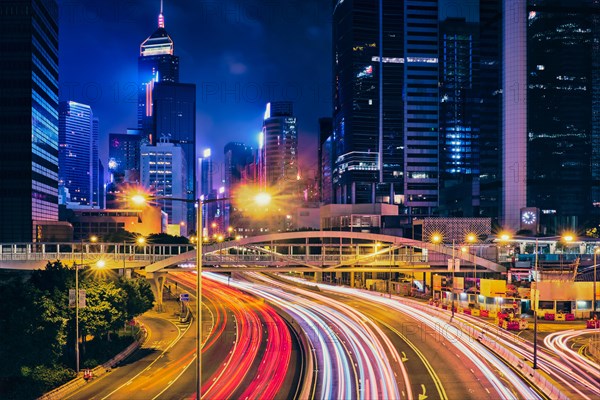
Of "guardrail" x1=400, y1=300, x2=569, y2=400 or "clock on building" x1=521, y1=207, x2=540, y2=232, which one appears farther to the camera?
"clock on building" x1=521, y1=207, x2=540, y2=232

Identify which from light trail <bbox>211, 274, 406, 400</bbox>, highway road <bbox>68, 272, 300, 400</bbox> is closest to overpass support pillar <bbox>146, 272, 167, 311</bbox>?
highway road <bbox>68, 272, 300, 400</bbox>

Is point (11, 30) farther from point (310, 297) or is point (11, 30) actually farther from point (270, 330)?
point (270, 330)

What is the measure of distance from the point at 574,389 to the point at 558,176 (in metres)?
139

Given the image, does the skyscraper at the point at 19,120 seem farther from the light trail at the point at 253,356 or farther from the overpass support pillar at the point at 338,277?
the overpass support pillar at the point at 338,277

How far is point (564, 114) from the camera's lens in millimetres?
161000

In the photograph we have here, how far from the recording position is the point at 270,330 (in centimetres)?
5659

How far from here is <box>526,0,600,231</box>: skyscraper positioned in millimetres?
156250

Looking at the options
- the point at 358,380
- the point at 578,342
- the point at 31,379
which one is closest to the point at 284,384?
the point at 358,380

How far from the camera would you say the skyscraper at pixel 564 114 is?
156 m

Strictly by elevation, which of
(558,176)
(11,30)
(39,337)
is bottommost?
(39,337)

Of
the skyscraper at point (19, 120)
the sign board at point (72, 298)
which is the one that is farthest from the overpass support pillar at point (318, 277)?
the sign board at point (72, 298)

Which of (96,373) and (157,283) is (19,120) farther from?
(96,373)

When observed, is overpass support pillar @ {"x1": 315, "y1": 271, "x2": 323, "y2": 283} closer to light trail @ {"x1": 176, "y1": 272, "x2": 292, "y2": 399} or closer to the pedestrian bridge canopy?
the pedestrian bridge canopy

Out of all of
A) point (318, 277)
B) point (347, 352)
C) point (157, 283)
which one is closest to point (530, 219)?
point (318, 277)
